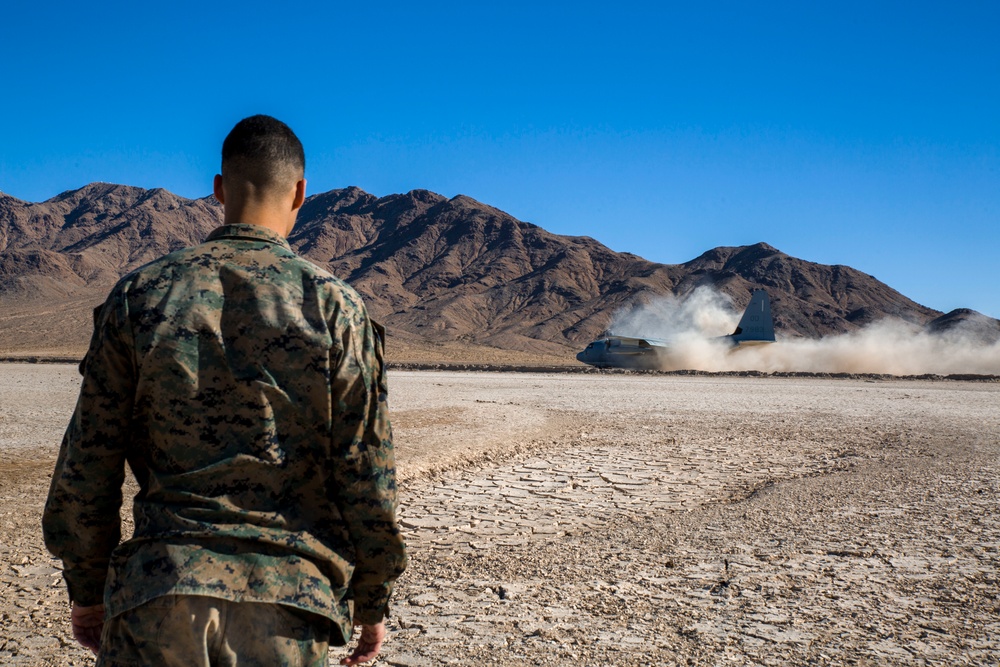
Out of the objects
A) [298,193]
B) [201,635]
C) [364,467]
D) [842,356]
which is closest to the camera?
[201,635]

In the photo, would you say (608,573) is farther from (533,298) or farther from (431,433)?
(533,298)

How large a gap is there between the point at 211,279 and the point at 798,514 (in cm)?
683

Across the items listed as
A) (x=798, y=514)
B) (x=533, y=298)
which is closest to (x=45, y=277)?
(x=533, y=298)

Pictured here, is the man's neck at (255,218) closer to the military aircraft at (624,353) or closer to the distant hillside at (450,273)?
the military aircraft at (624,353)

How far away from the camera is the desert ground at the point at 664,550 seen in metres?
4.32

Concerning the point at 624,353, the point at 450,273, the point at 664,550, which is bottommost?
the point at 664,550

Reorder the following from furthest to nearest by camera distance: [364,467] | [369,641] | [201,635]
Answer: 1. [369,641]
2. [364,467]
3. [201,635]

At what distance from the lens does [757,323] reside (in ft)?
172

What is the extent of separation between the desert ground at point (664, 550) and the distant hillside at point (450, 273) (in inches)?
2886

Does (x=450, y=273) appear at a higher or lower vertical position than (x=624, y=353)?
higher

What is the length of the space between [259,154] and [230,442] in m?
0.76

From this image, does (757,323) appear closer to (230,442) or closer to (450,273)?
(230,442)

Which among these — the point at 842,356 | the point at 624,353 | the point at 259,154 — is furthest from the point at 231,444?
the point at 842,356

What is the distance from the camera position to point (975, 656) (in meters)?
4.16
